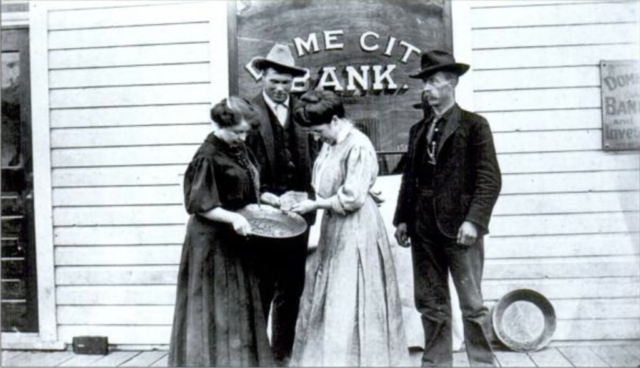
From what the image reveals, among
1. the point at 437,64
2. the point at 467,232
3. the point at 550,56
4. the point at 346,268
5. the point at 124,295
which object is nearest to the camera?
the point at 346,268

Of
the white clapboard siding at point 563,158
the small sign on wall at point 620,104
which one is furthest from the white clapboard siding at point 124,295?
the small sign on wall at point 620,104

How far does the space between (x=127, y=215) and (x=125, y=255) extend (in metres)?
0.23

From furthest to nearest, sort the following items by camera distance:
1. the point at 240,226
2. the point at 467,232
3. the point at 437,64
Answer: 1. the point at 437,64
2. the point at 467,232
3. the point at 240,226

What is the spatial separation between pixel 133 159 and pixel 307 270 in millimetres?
1246

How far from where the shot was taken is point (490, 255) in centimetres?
332

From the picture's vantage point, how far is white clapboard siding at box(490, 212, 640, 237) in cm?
321

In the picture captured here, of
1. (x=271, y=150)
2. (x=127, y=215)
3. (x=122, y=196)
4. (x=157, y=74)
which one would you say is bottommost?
(x=127, y=215)

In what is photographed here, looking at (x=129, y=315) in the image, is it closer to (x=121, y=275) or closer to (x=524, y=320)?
(x=121, y=275)

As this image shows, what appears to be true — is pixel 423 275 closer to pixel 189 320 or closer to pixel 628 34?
pixel 189 320

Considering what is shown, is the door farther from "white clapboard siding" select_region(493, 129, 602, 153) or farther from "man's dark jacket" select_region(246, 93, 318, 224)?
"white clapboard siding" select_region(493, 129, 602, 153)

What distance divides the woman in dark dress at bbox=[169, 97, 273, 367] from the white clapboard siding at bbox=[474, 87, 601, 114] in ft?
4.49

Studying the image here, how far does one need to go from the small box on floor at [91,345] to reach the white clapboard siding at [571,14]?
2.90 metres

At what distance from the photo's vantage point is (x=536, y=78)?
322 cm

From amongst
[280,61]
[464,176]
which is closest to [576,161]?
[464,176]
